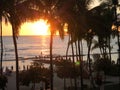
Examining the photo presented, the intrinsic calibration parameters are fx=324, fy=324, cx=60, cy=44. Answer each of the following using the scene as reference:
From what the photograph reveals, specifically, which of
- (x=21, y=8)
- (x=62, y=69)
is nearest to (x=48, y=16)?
(x=21, y=8)

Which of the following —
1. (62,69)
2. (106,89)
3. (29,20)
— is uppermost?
Answer: (29,20)

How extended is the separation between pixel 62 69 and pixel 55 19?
18.2 feet

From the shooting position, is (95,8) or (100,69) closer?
(95,8)

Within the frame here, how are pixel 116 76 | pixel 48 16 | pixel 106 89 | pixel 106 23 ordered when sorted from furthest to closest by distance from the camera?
pixel 116 76, pixel 106 23, pixel 106 89, pixel 48 16

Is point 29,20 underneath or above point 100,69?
above

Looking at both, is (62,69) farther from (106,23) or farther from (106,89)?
(106,23)

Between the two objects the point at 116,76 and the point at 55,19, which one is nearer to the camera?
the point at 55,19

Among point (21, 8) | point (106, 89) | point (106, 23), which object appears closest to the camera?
point (21, 8)

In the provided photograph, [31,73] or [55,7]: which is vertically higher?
[55,7]

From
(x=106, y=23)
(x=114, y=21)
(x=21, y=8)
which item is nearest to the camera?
(x=21, y=8)

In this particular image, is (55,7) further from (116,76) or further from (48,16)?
(116,76)

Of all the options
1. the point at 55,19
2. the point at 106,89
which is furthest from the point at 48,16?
the point at 106,89

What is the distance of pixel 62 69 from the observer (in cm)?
2764

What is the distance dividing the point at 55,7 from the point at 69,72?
663 cm
